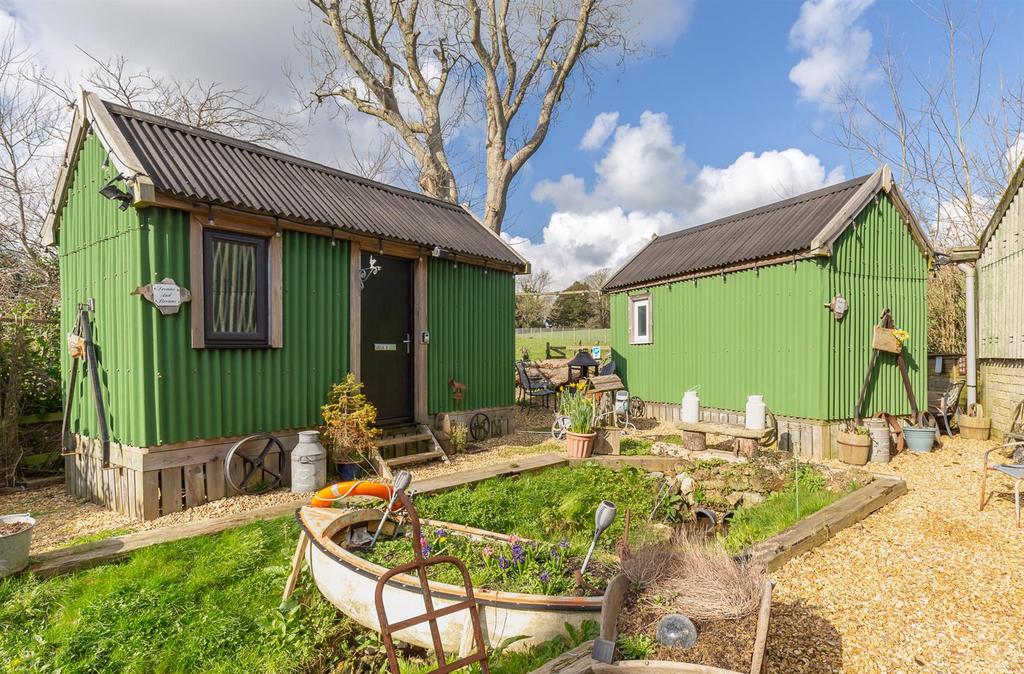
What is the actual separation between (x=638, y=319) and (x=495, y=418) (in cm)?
456

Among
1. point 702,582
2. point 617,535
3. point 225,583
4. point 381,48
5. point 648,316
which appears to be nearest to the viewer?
point 702,582

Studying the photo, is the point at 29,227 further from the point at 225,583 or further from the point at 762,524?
the point at 762,524

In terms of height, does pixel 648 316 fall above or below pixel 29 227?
below

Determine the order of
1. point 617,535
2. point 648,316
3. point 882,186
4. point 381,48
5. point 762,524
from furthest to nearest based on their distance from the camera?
point 381,48, point 648,316, point 882,186, point 762,524, point 617,535

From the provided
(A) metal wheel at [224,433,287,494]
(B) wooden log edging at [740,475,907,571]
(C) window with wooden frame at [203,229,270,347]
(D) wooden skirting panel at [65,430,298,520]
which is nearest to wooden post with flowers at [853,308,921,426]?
(B) wooden log edging at [740,475,907,571]

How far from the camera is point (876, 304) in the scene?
874 centimetres

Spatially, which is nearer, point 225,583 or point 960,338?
point 225,583

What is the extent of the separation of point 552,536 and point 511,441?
4.06 m

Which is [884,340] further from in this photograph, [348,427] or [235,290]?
[235,290]

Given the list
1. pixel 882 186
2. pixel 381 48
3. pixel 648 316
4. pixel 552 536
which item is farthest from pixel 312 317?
pixel 381 48

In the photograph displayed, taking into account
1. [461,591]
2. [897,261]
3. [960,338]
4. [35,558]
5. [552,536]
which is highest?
[897,261]

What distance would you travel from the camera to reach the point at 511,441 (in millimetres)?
9039

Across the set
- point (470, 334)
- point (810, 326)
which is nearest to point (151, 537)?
point (470, 334)

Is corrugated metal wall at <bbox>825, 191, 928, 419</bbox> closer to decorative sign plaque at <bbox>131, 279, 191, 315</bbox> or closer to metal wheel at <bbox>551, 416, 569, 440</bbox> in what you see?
metal wheel at <bbox>551, 416, 569, 440</bbox>
